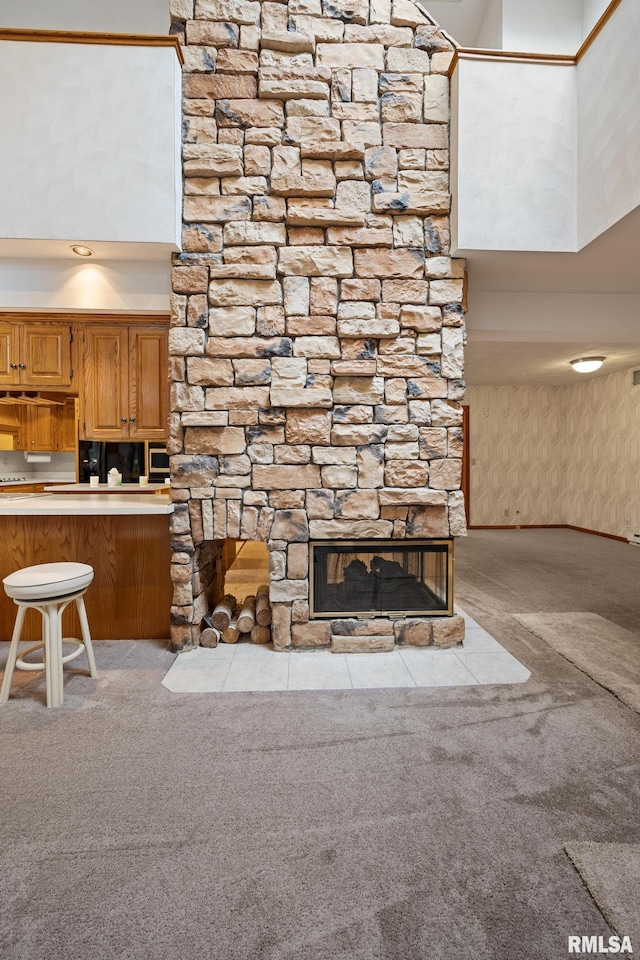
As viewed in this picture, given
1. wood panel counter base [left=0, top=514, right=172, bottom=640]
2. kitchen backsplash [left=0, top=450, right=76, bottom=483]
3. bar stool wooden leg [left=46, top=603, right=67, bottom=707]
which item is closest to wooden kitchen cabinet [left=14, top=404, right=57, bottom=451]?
kitchen backsplash [left=0, top=450, right=76, bottom=483]

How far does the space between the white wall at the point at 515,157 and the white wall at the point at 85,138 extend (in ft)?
5.41

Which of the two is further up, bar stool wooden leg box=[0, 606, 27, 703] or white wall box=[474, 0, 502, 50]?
white wall box=[474, 0, 502, 50]

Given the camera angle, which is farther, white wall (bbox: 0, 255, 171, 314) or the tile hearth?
white wall (bbox: 0, 255, 171, 314)

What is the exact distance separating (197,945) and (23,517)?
101 inches

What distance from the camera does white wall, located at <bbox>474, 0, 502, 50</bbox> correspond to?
347cm

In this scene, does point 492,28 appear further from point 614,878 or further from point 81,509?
point 614,878

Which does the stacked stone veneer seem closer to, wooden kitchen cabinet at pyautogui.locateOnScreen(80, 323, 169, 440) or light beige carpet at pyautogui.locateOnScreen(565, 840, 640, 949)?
wooden kitchen cabinet at pyautogui.locateOnScreen(80, 323, 169, 440)

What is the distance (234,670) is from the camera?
2.61 meters

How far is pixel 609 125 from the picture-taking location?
241 cm

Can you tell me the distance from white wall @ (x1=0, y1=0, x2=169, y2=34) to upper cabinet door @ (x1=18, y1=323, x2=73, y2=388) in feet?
7.54

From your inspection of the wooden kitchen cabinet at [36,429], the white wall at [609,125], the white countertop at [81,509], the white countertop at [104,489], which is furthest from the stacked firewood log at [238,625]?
the wooden kitchen cabinet at [36,429]

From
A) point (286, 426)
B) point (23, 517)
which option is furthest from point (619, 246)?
point (23, 517)

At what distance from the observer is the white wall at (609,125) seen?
7.40 feet

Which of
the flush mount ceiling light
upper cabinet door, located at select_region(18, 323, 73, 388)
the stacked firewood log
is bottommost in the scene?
the stacked firewood log
